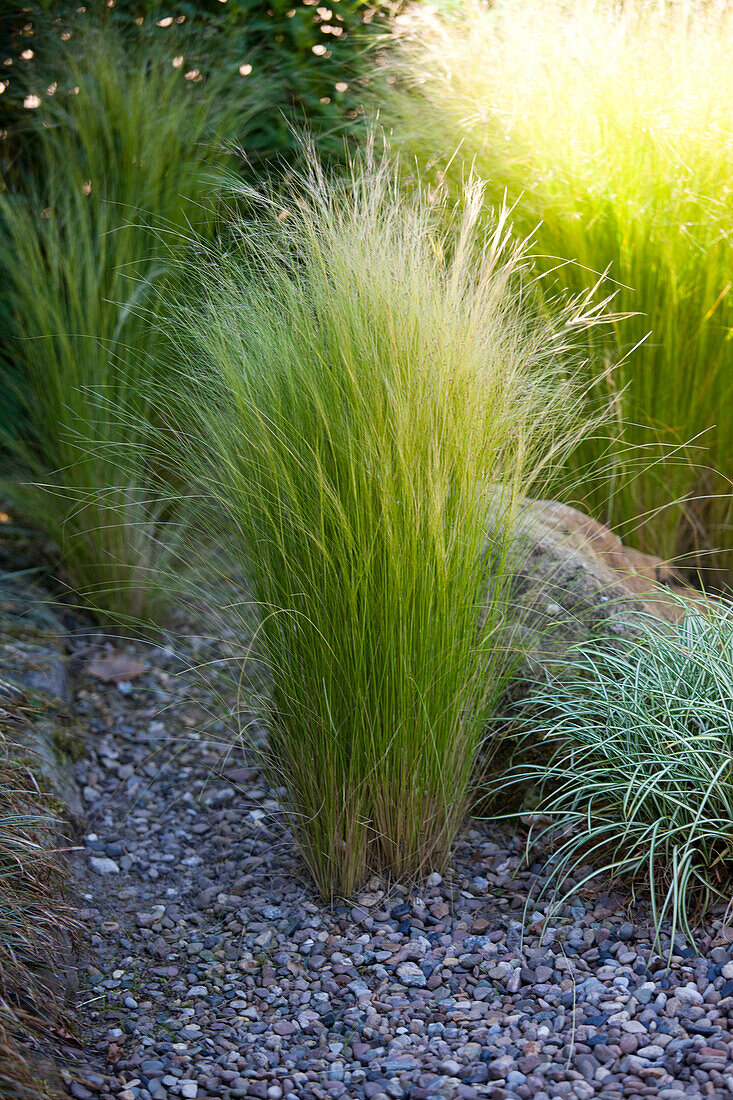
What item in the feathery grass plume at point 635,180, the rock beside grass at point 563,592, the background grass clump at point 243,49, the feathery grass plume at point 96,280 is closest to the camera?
the rock beside grass at point 563,592

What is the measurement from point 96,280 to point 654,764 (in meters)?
2.39

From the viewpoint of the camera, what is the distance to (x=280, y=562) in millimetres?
2018

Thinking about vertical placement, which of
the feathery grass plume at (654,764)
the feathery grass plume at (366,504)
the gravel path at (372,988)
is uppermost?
the feathery grass plume at (366,504)

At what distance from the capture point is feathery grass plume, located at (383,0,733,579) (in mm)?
2941

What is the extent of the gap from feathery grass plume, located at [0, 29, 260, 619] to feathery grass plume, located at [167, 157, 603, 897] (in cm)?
126

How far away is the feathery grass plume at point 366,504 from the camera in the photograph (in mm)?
1937

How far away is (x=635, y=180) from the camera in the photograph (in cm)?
295

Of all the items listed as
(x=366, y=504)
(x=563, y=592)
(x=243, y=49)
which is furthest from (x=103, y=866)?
(x=243, y=49)

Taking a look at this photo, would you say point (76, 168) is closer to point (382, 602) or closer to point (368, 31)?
point (368, 31)

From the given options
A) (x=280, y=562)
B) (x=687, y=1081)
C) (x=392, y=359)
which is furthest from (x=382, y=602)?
(x=687, y=1081)

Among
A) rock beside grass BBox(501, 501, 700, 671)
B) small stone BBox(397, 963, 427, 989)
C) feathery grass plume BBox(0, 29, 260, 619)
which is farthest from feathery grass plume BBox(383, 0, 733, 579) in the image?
small stone BBox(397, 963, 427, 989)

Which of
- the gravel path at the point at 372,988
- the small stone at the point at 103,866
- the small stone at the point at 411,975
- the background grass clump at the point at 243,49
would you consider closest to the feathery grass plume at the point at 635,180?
the background grass clump at the point at 243,49

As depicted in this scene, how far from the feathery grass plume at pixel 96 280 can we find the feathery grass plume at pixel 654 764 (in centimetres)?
156

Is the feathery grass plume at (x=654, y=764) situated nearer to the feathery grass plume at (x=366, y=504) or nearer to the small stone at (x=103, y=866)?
the feathery grass plume at (x=366, y=504)
